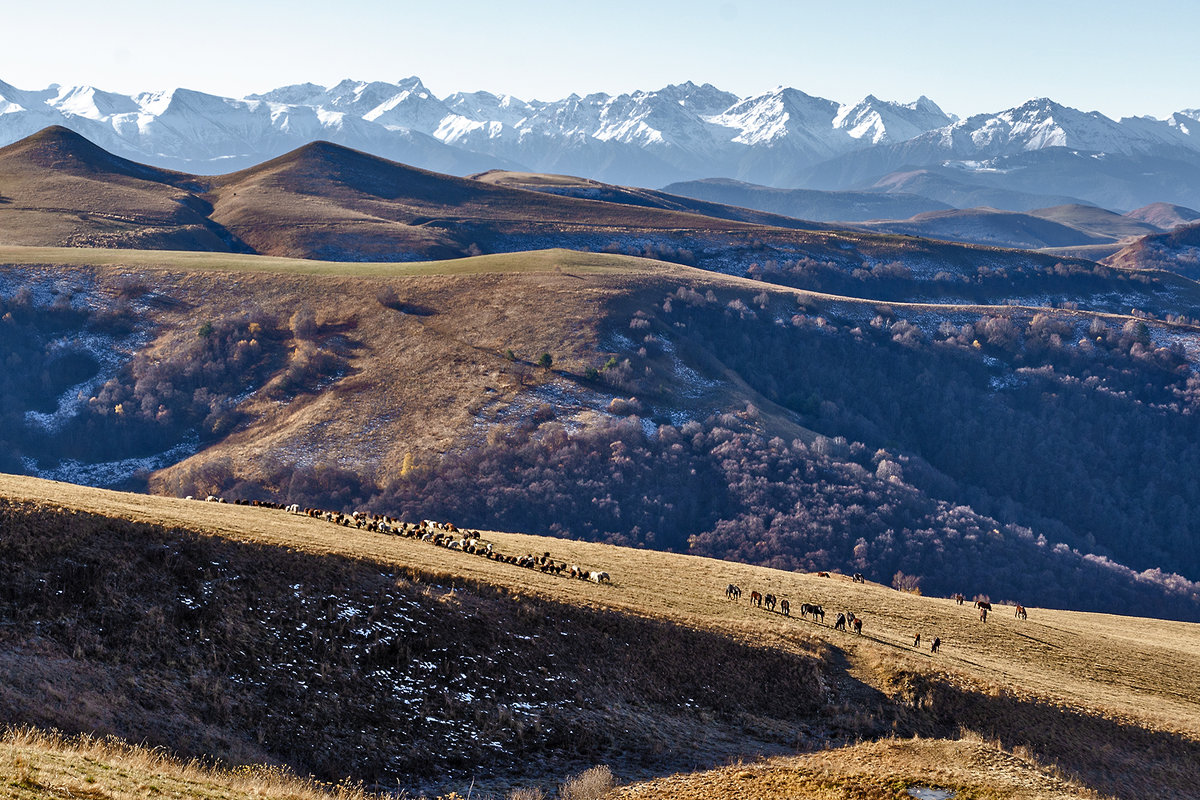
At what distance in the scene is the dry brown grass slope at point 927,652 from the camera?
3591 centimetres

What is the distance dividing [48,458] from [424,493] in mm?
56663

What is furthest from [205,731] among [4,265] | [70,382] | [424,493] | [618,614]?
[4,265]

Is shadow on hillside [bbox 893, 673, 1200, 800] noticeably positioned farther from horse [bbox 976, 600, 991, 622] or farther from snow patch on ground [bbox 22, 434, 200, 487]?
snow patch on ground [bbox 22, 434, 200, 487]

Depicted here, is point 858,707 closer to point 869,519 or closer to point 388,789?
point 388,789

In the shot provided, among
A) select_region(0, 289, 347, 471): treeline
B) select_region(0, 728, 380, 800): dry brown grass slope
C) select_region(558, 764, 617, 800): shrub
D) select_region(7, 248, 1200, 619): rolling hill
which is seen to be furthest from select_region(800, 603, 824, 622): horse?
select_region(0, 289, 347, 471): treeline

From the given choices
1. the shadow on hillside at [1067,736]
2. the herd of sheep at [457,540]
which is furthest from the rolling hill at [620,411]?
the shadow on hillside at [1067,736]

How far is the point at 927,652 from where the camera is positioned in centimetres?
4328

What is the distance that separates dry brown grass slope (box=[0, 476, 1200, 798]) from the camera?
35.9m

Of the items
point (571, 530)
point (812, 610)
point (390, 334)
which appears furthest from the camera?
point (390, 334)

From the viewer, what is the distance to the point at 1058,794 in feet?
96.0

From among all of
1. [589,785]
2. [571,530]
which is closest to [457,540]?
[589,785]

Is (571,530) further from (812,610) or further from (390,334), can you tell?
(812,610)

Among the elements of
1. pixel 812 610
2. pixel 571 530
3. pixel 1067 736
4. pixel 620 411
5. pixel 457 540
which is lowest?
pixel 571 530

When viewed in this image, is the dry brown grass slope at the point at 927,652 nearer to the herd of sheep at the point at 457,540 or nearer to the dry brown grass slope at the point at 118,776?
the herd of sheep at the point at 457,540
